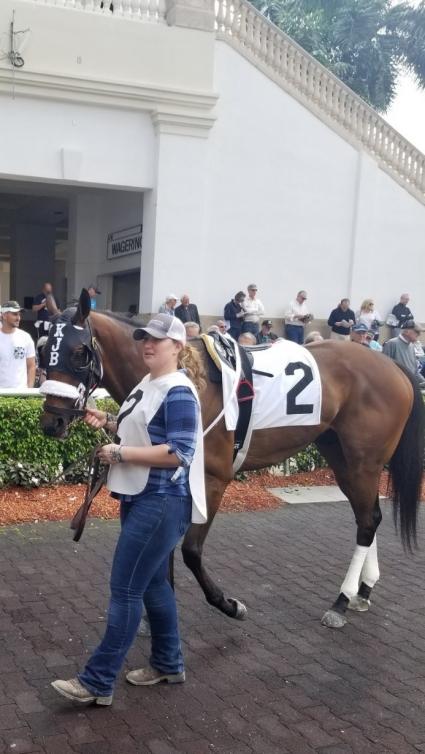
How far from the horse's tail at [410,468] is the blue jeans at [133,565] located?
2.52 meters

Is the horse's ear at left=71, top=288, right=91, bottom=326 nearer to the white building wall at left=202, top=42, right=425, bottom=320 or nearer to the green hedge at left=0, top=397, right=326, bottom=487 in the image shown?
the green hedge at left=0, top=397, right=326, bottom=487

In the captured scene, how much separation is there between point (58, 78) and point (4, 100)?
3.55 feet

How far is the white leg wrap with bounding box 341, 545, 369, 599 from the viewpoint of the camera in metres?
4.90

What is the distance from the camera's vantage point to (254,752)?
3.24m

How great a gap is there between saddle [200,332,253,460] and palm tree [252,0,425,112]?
3746 cm

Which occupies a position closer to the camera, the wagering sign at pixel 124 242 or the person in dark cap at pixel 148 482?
the person in dark cap at pixel 148 482

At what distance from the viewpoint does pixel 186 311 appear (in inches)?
553

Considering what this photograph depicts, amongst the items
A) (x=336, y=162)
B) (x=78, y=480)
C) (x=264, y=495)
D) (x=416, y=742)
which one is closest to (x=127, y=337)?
(x=416, y=742)

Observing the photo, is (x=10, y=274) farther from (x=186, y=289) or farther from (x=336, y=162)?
(x=336, y=162)

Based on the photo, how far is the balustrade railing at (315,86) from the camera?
49.2 ft

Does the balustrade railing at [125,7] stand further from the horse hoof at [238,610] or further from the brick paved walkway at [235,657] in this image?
the horse hoof at [238,610]

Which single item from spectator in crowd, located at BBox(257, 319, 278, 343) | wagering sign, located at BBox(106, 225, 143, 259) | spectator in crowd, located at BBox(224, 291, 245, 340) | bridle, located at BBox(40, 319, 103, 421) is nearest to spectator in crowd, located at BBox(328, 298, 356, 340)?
spectator in crowd, located at BBox(257, 319, 278, 343)

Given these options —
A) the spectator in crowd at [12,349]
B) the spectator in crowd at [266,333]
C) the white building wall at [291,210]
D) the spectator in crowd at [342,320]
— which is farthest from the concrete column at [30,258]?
the spectator in crowd at [12,349]

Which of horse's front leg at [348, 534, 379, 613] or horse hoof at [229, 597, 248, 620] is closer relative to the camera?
horse hoof at [229, 597, 248, 620]
